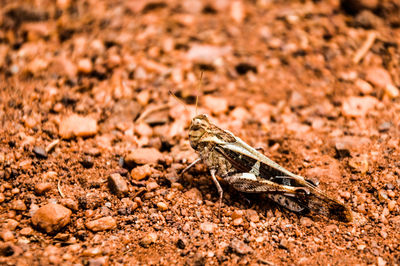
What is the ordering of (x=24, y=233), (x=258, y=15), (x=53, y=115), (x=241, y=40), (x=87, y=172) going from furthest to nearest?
1. (x=258, y=15)
2. (x=241, y=40)
3. (x=53, y=115)
4. (x=87, y=172)
5. (x=24, y=233)

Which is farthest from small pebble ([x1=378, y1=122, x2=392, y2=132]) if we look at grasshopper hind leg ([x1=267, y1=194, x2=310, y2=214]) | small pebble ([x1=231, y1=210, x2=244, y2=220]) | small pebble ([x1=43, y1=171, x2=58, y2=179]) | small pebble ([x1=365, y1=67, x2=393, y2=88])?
small pebble ([x1=43, y1=171, x2=58, y2=179])

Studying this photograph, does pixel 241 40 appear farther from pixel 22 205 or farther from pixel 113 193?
pixel 22 205

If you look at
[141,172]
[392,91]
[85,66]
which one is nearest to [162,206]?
[141,172]

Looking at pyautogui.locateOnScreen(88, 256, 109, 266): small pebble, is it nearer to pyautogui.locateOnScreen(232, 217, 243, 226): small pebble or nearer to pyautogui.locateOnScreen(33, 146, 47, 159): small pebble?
pyautogui.locateOnScreen(232, 217, 243, 226): small pebble

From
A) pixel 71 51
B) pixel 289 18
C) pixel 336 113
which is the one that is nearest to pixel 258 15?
pixel 289 18

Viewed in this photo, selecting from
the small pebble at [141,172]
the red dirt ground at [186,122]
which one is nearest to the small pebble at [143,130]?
the red dirt ground at [186,122]

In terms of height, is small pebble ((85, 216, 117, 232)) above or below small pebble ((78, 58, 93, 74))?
below
